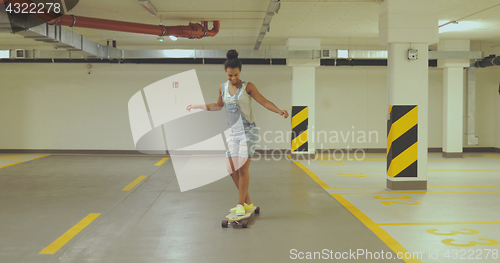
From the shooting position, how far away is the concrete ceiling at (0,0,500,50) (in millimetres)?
6793

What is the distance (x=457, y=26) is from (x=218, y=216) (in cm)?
733

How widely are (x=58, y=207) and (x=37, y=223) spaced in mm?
743

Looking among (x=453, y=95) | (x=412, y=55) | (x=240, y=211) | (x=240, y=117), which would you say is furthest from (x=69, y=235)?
(x=453, y=95)

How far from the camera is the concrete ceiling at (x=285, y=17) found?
6.79 m

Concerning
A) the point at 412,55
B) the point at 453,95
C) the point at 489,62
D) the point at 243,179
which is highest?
the point at 489,62

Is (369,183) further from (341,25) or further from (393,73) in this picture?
(341,25)

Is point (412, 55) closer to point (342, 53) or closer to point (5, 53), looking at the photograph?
point (342, 53)

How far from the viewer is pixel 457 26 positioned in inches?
344

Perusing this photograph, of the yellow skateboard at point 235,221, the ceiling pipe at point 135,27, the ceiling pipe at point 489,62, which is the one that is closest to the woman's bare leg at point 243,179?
the yellow skateboard at point 235,221

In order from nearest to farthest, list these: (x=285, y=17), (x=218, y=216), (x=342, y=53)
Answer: (x=218, y=216)
(x=285, y=17)
(x=342, y=53)

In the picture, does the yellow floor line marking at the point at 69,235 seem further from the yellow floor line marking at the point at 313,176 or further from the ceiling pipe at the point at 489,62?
the ceiling pipe at the point at 489,62

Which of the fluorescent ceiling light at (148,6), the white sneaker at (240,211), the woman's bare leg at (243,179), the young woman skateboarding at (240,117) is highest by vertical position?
the fluorescent ceiling light at (148,6)

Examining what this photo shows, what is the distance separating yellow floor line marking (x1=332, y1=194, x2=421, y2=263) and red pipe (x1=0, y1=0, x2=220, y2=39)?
14.7 ft

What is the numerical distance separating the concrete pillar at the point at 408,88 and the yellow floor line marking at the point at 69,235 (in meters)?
4.32
